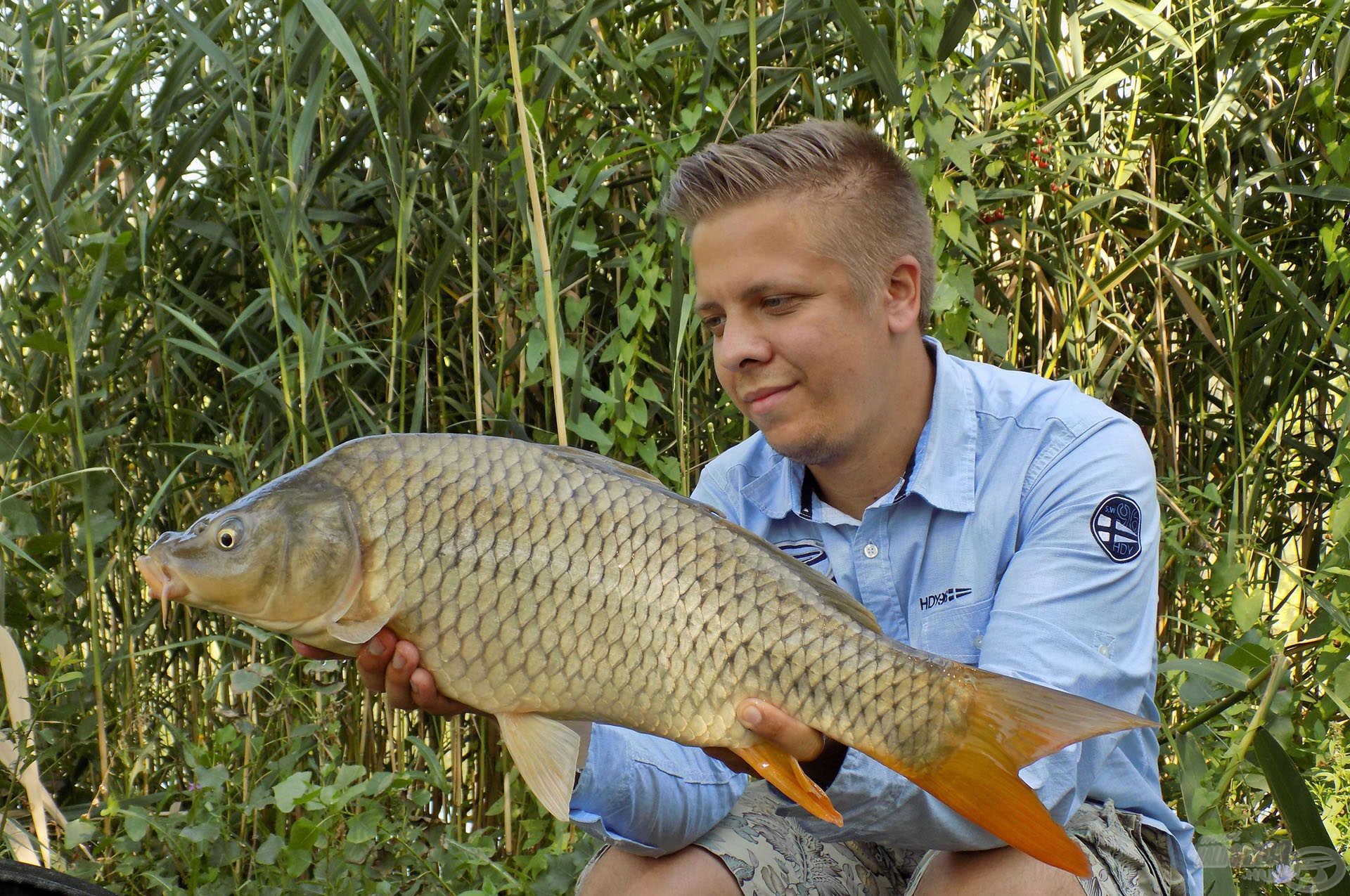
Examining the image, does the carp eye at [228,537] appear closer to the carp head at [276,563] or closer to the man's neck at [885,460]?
the carp head at [276,563]

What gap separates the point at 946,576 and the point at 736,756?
45 cm

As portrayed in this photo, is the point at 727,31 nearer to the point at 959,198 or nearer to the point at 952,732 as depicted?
the point at 959,198

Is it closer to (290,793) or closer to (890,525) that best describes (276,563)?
(290,793)

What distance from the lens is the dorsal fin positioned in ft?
4.06

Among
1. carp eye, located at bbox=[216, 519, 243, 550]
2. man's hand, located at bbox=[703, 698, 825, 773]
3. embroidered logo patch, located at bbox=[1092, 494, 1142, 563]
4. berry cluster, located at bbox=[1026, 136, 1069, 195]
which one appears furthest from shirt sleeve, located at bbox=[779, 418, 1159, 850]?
berry cluster, located at bbox=[1026, 136, 1069, 195]

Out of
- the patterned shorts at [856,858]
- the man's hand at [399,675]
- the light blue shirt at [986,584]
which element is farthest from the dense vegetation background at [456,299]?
the man's hand at [399,675]

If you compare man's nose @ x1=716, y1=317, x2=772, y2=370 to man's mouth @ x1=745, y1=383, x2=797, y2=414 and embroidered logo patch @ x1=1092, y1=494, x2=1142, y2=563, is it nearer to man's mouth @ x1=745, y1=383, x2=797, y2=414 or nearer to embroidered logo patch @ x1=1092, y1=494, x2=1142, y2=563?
man's mouth @ x1=745, y1=383, x2=797, y2=414

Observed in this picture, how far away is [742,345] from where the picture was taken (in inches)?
60.7

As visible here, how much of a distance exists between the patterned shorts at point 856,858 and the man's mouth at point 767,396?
1.50 ft

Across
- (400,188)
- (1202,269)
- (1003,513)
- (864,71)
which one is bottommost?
(1003,513)

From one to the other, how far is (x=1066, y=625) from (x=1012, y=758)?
25 cm

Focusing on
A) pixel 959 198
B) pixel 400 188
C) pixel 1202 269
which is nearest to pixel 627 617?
pixel 400 188

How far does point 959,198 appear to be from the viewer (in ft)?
6.82

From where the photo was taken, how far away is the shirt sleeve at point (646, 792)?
1495 millimetres
